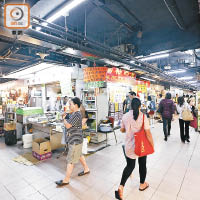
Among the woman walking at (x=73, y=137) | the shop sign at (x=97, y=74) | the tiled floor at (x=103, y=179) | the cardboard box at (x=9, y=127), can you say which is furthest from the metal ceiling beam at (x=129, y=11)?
the cardboard box at (x=9, y=127)

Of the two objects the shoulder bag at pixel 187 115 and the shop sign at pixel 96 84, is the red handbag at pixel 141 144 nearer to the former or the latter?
the shoulder bag at pixel 187 115

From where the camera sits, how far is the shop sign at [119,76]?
720 cm

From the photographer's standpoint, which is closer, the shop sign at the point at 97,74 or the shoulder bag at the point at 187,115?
the shoulder bag at the point at 187,115

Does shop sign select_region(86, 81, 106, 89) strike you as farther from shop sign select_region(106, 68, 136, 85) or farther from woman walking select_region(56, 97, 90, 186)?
woman walking select_region(56, 97, 90, 186)

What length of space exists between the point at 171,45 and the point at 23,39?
5.47m

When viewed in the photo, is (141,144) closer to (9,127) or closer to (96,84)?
(96,84)

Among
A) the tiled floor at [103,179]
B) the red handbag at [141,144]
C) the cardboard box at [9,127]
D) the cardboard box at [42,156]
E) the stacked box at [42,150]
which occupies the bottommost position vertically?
the tiled floor at [103,179]

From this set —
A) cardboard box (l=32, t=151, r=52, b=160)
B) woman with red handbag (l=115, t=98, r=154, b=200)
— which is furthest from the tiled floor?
woman with red handbag (l=115, t=98, r=154, b=200)

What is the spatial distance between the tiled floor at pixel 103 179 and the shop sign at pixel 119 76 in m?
3.99

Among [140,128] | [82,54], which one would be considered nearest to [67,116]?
[140,128]

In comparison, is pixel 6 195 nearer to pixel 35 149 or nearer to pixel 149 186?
pixel 35 149

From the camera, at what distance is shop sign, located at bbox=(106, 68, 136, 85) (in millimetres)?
7203

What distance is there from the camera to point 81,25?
5305 millimetres

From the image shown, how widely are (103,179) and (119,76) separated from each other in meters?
5.91
